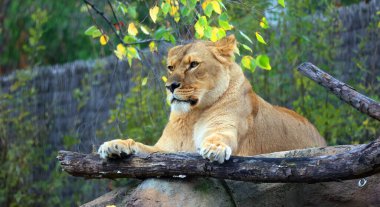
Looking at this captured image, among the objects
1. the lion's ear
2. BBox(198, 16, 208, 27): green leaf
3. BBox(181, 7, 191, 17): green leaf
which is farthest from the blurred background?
BBox(198, 16, 208, 27): green leaf

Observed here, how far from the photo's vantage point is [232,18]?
9.04 meters

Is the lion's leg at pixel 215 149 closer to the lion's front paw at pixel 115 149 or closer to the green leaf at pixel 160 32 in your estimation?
the lion's front paw at pixel 115 149

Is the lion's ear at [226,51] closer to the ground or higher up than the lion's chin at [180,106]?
higher up

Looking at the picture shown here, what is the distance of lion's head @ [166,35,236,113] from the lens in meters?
5.76

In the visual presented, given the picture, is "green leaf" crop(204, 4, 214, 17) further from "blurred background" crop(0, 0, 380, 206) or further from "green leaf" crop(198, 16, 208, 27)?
"blurred background" crop(0, 0, 380, 206)

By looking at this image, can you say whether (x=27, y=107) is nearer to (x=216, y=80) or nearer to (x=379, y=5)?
(x=379, y=5)

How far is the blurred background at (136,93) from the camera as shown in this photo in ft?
28.3

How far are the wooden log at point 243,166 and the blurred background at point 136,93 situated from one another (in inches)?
65.2

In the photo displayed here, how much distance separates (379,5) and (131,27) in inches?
143

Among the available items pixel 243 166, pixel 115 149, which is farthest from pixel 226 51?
pixel 243 166

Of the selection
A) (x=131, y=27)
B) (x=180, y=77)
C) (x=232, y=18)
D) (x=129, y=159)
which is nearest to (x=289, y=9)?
(x=232, y=18)

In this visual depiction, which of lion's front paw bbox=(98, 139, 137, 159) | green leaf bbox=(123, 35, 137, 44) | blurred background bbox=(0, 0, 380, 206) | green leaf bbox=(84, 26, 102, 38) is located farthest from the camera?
blurred background bbox=(0, 0, 380, 206)

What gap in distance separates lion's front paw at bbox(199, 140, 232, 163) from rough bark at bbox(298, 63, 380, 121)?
2.13ft

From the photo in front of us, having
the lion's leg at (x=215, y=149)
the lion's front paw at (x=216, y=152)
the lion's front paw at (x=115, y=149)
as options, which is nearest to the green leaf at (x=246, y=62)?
the lion's leg at (x=215, y=149)
